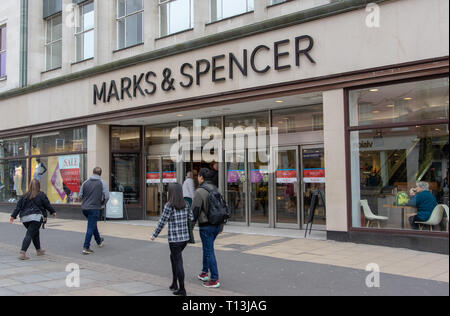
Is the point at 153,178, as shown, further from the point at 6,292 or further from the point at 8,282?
the point at 6,292

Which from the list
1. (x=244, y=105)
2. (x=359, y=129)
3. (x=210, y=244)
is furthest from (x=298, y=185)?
(x=210, y=244)

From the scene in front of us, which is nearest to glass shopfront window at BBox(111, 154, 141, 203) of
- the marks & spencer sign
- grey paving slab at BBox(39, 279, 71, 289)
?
the marks & spencer sign

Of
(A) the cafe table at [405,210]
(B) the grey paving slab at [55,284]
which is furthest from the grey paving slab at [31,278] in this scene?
(A) the cafe table at [405,210]

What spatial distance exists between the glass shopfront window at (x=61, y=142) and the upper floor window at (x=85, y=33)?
3073 mm

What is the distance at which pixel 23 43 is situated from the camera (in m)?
20.4

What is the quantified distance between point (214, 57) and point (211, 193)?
7346 mm

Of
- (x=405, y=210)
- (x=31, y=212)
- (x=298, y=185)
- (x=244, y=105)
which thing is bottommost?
(x=405, y=210)

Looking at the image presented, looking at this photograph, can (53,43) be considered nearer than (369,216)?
No

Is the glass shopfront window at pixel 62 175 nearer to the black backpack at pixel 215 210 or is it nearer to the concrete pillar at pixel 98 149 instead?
the concrete pillar at pixel 98 149

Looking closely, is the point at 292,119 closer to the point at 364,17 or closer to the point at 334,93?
the point at 334,93

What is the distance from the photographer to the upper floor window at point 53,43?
64.3 feet

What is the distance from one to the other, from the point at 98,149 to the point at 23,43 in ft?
24.2

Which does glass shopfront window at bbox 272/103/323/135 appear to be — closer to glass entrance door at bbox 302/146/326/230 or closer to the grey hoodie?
glass entrance door at bbox 302/146/326/230

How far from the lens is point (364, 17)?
33.8ft
